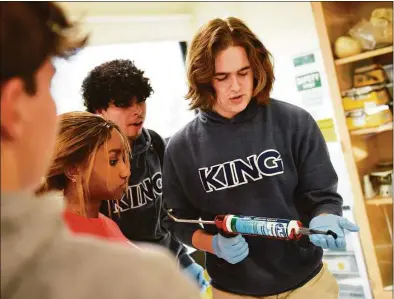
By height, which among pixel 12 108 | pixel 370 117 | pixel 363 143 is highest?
pixel 12 108

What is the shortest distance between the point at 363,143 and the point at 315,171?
3.19 feet

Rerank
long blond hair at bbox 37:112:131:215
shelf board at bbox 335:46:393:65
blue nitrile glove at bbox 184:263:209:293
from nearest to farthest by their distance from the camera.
Answer: 1. long blond hair at bbox 37:112:131:215
2. blue nitrile glove at bbox 184:263:209:293
3. shelf board at bbox 335:46:393:65

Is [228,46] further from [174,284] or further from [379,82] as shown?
[379,82]

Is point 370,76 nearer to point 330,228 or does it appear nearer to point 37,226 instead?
point 330,228

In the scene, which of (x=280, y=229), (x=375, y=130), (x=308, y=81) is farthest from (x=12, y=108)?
(x=308, y=81)

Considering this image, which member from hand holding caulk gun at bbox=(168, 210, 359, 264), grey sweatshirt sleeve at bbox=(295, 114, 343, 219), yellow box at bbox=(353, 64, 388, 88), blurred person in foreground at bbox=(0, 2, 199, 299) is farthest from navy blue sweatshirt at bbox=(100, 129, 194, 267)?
yellow box at bbox=(353, 64, 388, 88)

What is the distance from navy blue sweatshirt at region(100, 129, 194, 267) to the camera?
1.07 meters

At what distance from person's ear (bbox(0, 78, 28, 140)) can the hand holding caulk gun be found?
588mm

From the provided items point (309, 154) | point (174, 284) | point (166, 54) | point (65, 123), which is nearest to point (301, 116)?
point (309, 154)

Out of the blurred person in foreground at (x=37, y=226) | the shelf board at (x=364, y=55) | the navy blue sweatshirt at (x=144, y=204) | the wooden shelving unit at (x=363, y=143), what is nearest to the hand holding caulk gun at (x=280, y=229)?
the navy blue sweatshirt at (x=144, y=204)

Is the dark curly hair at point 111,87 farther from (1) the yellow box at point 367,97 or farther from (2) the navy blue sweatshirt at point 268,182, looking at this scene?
(1) the yellow box at point 367,97

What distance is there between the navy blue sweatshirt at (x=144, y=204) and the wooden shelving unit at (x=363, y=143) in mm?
872

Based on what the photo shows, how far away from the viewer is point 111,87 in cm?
107

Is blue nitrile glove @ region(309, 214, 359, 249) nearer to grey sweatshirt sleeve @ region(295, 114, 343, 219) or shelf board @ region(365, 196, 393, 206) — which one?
grey sweatshirt sleeve @ region(295, 114, 343, 219)
